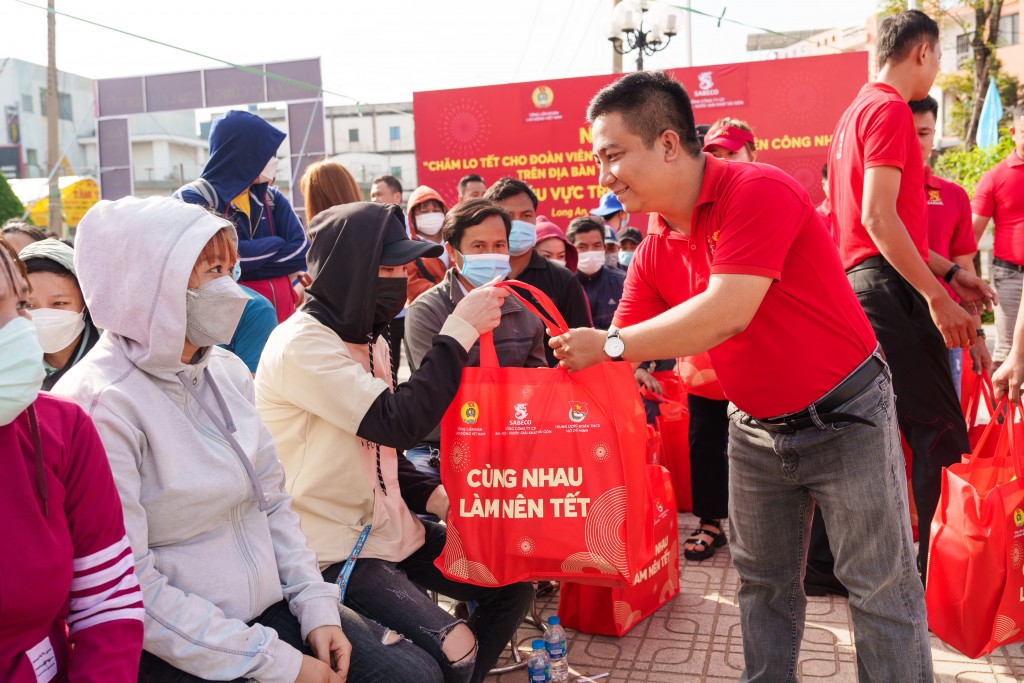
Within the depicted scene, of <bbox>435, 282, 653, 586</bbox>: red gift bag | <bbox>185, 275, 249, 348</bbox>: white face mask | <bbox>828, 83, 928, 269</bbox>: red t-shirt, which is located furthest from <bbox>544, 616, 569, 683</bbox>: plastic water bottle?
<bbox>828, 83, 928, 269</bbox>: red t-shirt

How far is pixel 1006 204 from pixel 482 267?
4408 millimetres

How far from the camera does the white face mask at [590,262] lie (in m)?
5.75

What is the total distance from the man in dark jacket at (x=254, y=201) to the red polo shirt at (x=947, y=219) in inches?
119

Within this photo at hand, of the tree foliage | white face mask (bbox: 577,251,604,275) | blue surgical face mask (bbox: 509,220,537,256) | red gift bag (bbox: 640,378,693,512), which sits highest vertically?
the tree foliage

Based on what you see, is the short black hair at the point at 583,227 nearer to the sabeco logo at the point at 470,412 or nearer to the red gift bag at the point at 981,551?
the red gift bag at the point at 981,551

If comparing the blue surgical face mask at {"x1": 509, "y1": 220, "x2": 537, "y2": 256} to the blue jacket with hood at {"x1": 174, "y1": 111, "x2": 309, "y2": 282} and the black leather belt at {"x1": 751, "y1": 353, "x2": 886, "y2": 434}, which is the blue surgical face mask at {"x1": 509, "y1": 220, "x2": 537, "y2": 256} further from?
the black leather belt at {"x1": 751, "y1": 353, "x2": 886, "y2": 434}

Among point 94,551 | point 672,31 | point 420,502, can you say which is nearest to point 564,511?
point 420,502

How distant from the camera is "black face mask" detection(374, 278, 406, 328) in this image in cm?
272

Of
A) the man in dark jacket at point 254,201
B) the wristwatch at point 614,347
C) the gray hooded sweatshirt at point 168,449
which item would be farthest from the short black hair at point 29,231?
the wristwatch at point 614,347

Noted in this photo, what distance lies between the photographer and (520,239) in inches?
176

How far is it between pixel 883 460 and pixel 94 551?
1936 mm

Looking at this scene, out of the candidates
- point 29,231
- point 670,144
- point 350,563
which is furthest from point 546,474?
point 29,231

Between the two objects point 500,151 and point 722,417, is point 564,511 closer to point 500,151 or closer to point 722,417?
point 722,417

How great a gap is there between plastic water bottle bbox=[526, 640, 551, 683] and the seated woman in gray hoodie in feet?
3.46
